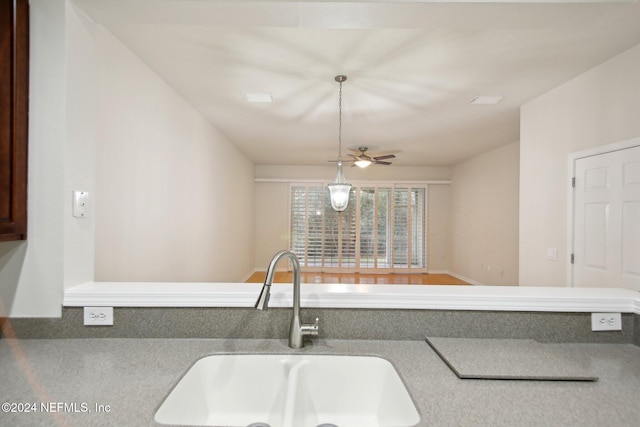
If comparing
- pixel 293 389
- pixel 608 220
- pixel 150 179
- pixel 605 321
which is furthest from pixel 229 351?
pixel 608 220

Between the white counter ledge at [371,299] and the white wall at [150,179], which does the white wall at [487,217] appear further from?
the white wall at [150,179]

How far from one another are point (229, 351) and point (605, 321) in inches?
54.9

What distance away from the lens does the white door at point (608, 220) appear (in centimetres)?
229

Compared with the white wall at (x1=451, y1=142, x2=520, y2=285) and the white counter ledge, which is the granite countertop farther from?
the white wall at (x1=451, y1=142, x2=520, y2=285)

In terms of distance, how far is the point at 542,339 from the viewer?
1.18 meters

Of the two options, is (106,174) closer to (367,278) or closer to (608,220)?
(608,220)

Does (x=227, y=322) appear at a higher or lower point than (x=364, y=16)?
lower

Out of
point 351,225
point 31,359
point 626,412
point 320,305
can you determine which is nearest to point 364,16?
point 320,305

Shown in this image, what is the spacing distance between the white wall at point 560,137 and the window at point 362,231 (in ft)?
13.8

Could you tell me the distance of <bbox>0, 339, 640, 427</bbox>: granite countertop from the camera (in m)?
0.74

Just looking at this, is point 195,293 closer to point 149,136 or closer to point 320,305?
point 320,305

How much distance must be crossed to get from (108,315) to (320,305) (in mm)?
802

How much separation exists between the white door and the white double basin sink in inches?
95.0

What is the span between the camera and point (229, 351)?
3.54 ft
